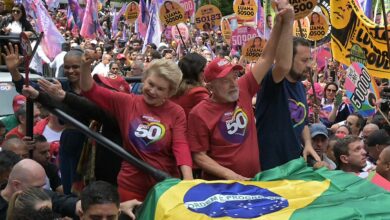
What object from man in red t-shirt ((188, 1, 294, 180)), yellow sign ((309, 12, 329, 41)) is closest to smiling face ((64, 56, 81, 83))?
man in red t-shirt ((188, 1, 294, 180))

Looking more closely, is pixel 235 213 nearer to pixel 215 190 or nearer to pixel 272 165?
pixel 215 190

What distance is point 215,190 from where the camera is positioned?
3.80m

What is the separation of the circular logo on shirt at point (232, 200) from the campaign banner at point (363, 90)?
553 cm

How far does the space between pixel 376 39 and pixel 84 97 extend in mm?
5774

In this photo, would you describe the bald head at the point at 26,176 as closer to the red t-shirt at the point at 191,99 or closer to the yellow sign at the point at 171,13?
the red t-shirt at the point at 191,99

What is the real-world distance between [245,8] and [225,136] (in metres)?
12.5

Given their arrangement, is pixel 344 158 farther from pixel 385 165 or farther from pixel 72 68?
pixel 72 68

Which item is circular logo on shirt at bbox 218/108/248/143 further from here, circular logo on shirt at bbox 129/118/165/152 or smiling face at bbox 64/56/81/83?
smiling face at bbox 64/56/81/83

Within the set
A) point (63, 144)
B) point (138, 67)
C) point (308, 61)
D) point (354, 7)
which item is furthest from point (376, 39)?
point (63, 144)

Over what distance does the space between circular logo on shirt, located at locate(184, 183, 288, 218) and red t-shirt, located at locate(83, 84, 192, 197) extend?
1.14 ft

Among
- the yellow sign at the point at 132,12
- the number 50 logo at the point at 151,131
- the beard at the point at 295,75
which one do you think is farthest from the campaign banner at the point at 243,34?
the number 50 logo at the point at 151,131

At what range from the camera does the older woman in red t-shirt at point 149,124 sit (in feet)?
13.4

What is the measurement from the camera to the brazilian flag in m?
3.53

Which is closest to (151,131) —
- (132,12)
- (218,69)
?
(218,69)
